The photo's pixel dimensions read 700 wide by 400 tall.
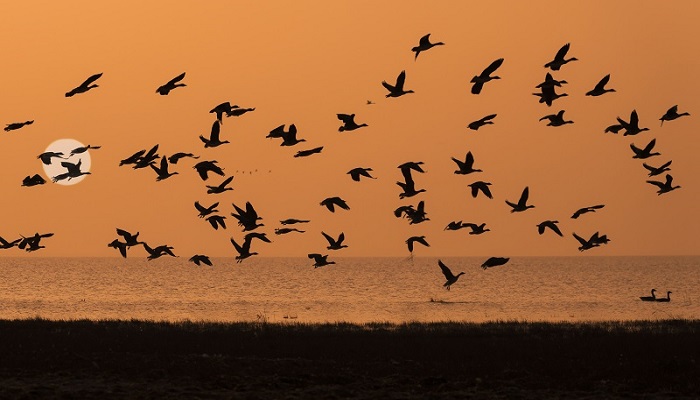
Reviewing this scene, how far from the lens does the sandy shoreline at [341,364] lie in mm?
31562

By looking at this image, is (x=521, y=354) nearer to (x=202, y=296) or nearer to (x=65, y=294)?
(x=202, y=296)

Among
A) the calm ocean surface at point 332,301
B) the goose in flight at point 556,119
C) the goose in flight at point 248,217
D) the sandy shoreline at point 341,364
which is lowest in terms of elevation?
the calm ocean surface at point 332,301

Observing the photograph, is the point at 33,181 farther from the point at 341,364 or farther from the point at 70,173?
the point at 341,364

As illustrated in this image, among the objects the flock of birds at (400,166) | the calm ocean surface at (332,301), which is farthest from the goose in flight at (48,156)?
the calm ocean surface at (332,301)

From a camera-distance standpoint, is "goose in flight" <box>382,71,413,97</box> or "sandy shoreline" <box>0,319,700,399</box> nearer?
"sandy shoreline" <box>0,319,700,399</box>

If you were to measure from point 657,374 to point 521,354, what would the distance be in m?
7.12

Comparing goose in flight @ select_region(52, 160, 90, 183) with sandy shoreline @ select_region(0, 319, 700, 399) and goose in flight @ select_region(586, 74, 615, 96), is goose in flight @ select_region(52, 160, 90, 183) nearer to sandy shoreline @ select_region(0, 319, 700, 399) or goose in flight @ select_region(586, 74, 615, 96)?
sandy shoreline @ select_region(0, 319, 700, 399)

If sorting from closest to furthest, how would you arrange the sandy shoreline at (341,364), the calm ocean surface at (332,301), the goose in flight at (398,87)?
the sandy shoreline at (341,364)
the goose in flight at (398,87)
the calm ocean surface at (332,301)

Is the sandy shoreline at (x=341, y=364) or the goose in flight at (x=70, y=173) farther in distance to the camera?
the goose in flight at (x=70, y=173)

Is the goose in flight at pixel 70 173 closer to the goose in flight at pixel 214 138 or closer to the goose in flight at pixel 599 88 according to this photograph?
the goose in flight at pixel 214 138

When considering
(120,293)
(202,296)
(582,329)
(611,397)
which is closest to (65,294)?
(120,293)

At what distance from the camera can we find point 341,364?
3844cm

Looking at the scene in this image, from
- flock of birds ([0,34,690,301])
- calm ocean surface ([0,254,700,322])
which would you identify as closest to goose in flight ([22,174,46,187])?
flock of birds ([0,34,690,301])

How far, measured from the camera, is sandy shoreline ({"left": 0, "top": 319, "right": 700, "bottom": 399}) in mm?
31562
